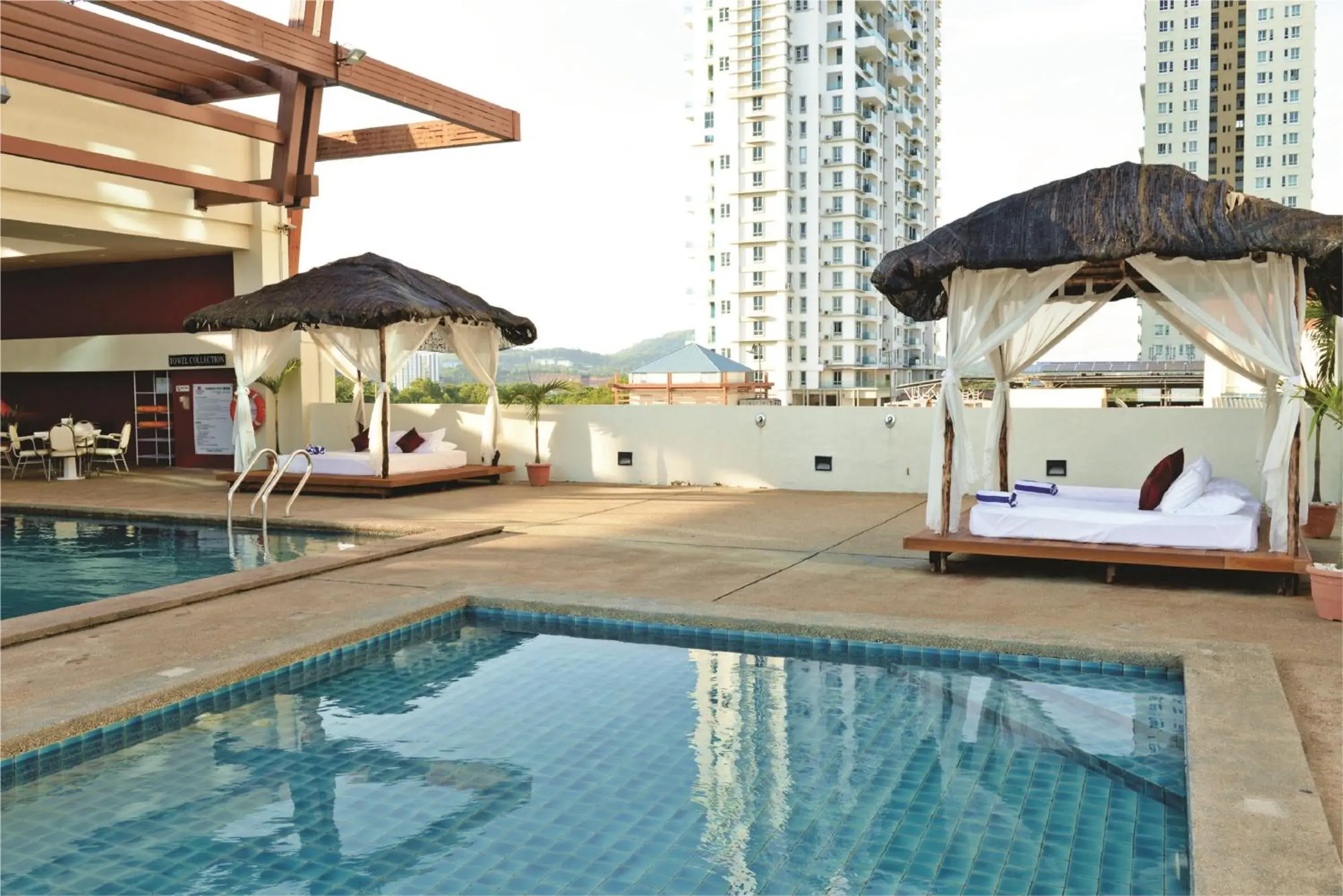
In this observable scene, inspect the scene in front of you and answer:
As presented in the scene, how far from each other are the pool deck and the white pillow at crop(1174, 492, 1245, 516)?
1.56 feet

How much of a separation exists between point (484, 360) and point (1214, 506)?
10226 mm

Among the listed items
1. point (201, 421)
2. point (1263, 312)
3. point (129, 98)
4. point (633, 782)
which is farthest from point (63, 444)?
point (1263, 312)

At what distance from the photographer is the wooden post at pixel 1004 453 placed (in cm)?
915

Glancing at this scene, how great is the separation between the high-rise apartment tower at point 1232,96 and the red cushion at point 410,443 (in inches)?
2941

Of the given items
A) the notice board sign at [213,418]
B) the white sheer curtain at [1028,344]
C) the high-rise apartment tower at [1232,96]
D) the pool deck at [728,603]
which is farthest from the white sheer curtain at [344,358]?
the high-rise apartment tower at [1232,96]

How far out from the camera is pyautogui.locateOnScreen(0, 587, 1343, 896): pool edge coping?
9.89 ft

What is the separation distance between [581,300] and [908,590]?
78200mm

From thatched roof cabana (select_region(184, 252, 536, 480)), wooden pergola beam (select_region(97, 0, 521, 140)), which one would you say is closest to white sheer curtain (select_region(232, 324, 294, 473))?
thatched roof cabana (select_region(184, 252, 536, 480))

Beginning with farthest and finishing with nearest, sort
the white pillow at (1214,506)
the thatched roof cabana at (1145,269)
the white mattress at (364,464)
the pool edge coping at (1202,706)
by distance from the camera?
1. the white mattress at (364,464)
2. the white pillow at (1214,506)
3. the thatched roof cabana at (1145,269)
4. the pool edge coping at (1202,706)

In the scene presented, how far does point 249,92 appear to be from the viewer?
1550 centimetres

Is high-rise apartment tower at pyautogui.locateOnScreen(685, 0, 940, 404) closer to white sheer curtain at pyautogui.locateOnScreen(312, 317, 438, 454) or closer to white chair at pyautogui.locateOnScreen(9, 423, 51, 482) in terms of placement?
white chair at pyautogui.locateOnScreen(9, 423, 51, 482)

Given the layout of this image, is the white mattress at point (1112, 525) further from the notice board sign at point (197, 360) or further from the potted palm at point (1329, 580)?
the notice board sign at point (197, 360)

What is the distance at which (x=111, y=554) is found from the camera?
9.90m

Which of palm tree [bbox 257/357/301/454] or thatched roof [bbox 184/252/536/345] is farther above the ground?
thatched roof [bbox 184/252/536/345]
